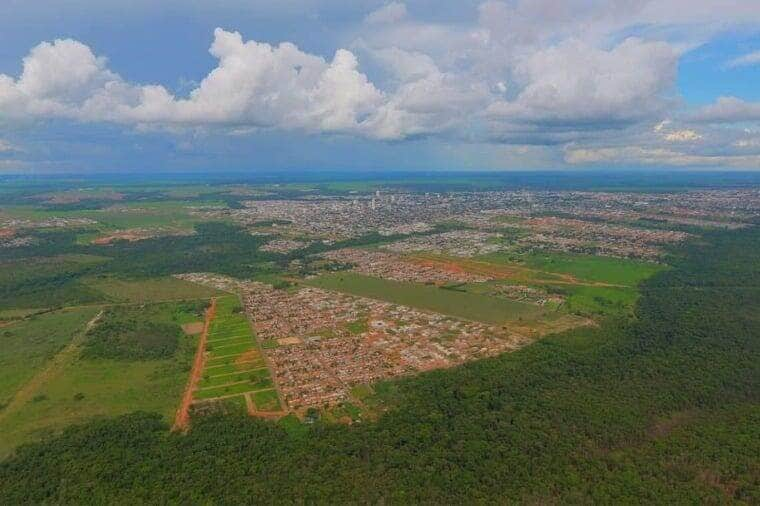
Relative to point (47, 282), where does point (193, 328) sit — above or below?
below

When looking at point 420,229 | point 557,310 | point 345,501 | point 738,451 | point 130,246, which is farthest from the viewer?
point 420,229

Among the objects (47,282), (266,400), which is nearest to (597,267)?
(266,400)

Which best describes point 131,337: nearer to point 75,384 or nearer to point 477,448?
point 75,384

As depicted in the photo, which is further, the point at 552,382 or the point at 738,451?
the point at 552,382

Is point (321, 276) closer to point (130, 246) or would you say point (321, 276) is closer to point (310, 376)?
point (310, 376)

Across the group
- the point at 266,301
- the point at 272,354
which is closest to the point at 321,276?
the point at 266,301

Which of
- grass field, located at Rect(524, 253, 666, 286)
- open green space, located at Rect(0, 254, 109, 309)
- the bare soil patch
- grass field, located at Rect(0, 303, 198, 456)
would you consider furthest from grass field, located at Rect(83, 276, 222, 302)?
grass field, located at Rect(524, 253, 666, 286)

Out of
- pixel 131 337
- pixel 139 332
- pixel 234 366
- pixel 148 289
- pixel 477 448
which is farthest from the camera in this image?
pixel 148 289
